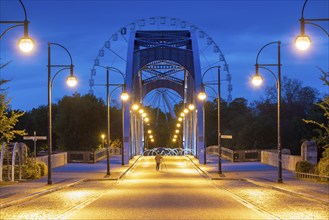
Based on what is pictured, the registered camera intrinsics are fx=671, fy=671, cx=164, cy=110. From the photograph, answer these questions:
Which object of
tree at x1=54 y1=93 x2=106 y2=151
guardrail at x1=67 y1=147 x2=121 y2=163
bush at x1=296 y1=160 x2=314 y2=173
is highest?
tree at x1=54 y1=93 x2=106 y2=151

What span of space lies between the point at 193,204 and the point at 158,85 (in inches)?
4093

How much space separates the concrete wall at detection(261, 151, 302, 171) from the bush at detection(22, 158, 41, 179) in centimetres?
1679

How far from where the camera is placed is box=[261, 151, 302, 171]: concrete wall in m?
46.0

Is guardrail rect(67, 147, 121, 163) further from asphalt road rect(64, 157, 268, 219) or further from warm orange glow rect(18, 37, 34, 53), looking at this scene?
warm orange glow rect(18, 37, 34, 53)

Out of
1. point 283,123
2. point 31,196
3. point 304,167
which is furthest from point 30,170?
point 283,123

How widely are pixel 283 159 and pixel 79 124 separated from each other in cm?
6633

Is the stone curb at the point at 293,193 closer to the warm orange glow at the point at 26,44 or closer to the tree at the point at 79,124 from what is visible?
the warm orange glow at the point at 26,44

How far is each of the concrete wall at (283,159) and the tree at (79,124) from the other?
54489mm

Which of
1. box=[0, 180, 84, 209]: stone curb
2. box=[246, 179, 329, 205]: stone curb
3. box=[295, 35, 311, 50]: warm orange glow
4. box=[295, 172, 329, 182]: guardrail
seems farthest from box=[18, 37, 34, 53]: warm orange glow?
box=[295, 172, 329, 182]: guardrail

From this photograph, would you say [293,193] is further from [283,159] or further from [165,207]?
[283,159]

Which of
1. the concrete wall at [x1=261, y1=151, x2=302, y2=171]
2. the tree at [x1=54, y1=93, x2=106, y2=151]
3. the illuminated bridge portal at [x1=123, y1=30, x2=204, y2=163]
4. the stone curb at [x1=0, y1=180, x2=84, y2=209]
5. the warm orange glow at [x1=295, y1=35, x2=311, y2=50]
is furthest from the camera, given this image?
the tree at [x1=54, y1=93, x2=106, y2=151]

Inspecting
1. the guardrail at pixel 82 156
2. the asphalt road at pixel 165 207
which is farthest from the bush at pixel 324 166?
the guardrail at pixel 82 156

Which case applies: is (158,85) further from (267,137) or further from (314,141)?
(314,141)

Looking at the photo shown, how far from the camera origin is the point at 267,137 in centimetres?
9706
